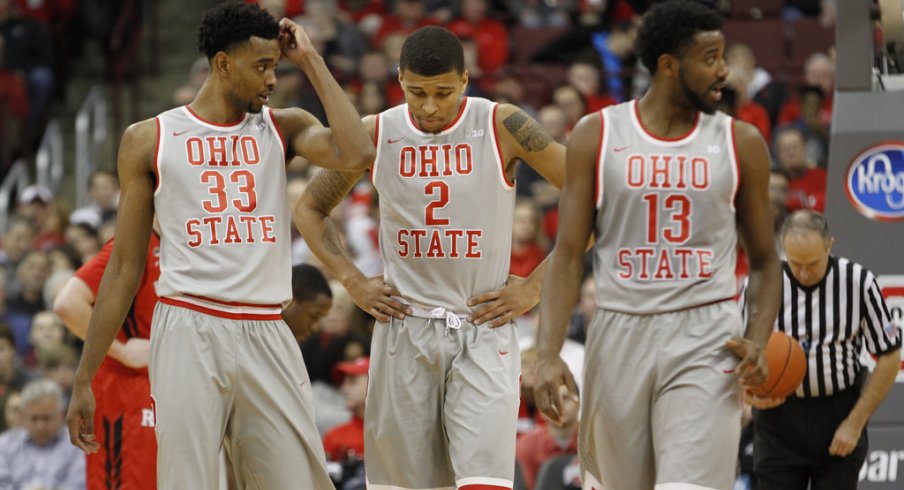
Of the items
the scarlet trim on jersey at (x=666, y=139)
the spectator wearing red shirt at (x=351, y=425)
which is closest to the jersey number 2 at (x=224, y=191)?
the scarlet trim on jersey at (x=666, y=139)

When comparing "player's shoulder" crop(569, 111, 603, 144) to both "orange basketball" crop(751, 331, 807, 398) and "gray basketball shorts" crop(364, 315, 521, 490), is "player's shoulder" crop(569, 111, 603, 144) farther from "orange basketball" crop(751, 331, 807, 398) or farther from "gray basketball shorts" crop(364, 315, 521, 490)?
"orange basketball" crop(751, 331, 807, 398)

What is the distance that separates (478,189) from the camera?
247 inches

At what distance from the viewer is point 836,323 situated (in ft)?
23.5

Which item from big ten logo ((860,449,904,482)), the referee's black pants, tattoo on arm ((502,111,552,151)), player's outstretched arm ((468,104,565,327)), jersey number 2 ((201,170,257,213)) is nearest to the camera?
jersey number 2 ((201,170,257,213))

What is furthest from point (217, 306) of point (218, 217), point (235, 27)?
point (235, 27)

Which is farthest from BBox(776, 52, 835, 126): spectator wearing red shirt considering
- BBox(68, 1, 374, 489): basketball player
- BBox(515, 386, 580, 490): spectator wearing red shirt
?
BBox(68, 1, 374, 489): basketball player

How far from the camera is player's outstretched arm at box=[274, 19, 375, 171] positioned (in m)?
5.95

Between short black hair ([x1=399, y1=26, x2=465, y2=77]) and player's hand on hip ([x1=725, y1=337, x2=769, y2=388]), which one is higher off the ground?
short black hair ([x1=399, y1=26, x2=465, y2=77])

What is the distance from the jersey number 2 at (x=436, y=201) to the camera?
20.5 feet

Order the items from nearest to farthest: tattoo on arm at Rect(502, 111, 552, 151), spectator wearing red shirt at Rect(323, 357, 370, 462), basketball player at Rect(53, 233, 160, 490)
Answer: tattoo on arm at Rect(502, 111, 552, 151) < basketball player at Rect(53, 233, 160, 490) < spectator wearing red shirt at Rect(323, 357, 370, 462)

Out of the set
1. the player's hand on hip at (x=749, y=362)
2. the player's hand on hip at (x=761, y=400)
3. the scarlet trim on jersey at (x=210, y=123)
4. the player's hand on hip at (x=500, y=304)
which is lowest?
the player's hand on hip at (x=761, y=400)

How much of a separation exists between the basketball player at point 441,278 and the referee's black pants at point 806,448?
1696 mm

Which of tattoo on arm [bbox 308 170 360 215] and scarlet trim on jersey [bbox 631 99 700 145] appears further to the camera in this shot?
tattoo on arm [bbox 308 170 360 215]

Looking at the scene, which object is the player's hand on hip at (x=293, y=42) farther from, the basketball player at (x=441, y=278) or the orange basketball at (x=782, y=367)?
the orange basketball at (x=782, y=367)
